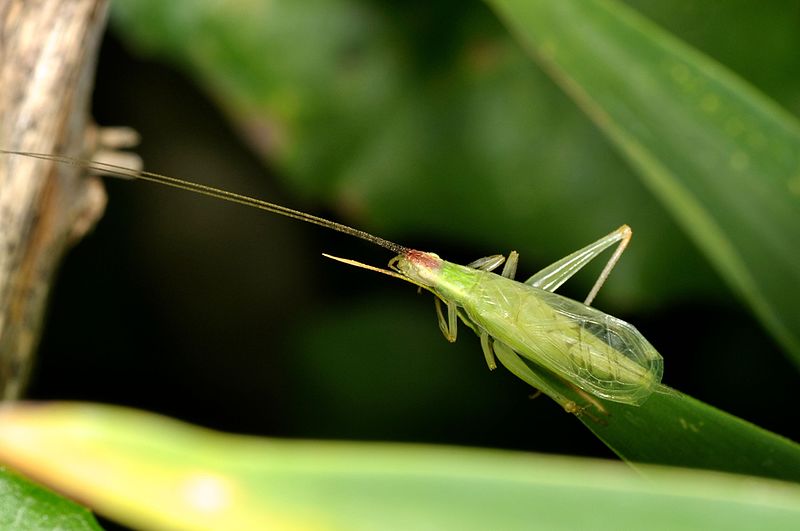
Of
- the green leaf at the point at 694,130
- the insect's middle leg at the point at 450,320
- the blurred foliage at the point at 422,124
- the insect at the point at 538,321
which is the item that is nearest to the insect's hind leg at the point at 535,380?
the insect at the point at 538,321

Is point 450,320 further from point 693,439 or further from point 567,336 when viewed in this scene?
point 693,439

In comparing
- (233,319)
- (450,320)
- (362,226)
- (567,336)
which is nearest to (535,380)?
(567,336)

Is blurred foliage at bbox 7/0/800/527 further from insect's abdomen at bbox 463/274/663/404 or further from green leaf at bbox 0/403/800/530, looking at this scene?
green leaf at bbox 0/403/800/530

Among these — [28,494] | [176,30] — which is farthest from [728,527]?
[176,30]

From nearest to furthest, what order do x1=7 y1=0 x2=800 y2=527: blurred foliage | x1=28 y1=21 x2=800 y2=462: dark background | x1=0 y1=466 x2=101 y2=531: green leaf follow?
1. x1=0 y1=466 x2=101 y2=531: green leaf
2. x1=7 y1=0 x2=800 y2=527: blurred foliage
3. x1=28 y1=21 x2=800 y2=462: dark background

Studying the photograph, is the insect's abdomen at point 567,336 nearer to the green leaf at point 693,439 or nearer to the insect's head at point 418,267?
the insect's head at point 418,267

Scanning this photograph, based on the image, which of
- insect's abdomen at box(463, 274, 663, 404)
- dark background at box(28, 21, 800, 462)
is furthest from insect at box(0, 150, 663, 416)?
dark background at box(28, 21, 800, 462)
